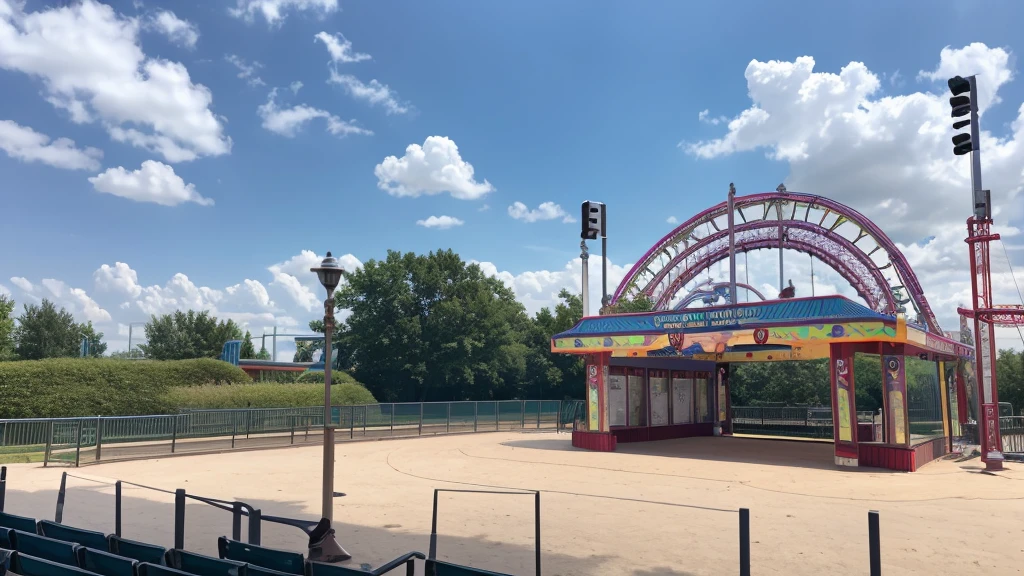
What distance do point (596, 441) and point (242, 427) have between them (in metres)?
13.2

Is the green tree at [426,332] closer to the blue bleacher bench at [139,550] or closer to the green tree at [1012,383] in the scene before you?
the green tree at [1012,383]

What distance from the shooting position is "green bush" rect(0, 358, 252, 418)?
25.7m

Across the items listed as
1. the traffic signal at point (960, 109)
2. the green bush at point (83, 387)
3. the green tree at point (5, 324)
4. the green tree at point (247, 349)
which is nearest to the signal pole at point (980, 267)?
the traffic signal at point (960, 109)

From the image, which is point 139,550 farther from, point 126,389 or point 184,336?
point 184,336

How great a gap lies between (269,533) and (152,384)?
22.1 metres

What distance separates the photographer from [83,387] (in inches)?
1076

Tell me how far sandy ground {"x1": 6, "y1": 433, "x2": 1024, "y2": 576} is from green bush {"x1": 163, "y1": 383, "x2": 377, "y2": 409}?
867 centimetres

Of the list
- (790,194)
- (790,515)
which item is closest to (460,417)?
(790,515)

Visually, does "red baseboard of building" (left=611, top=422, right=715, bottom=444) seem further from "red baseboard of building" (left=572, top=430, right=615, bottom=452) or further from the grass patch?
the grass patch

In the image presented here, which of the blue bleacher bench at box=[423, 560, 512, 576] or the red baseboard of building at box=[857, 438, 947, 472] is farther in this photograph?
the red baseboard of building at box=[857, 438, 947, 472]

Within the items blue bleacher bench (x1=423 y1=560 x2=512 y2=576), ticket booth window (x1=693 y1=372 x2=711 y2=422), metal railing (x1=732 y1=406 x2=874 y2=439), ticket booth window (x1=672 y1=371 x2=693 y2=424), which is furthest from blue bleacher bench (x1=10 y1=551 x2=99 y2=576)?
metal railing (x1=732 y1=406 x2=874 y2=439)

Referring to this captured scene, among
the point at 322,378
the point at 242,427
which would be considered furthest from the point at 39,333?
the point at 242,427

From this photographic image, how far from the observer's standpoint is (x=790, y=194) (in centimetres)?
4612

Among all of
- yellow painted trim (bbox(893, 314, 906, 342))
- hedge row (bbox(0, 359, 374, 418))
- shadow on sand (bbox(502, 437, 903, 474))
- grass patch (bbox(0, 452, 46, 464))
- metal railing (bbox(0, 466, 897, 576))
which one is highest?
yellow painted trim (bbox(893, 314, 906, 342))
